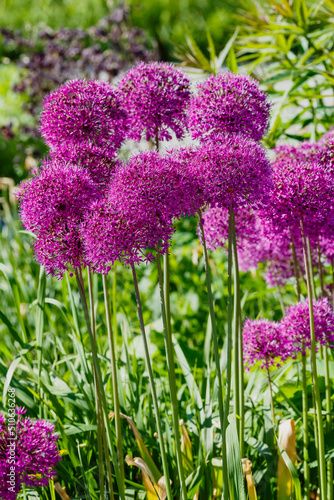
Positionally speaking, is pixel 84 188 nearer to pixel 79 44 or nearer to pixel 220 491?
pixel 220 491

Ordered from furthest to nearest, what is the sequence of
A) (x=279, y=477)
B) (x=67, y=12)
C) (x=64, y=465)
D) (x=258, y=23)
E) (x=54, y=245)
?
(x=67, y=12) < (x=258, y=23) < (x=64, y=465) < (x=279, y=477) < (x=54, y=245)

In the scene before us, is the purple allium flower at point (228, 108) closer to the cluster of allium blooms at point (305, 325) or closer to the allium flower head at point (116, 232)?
the allium flower head at point (116, 232)

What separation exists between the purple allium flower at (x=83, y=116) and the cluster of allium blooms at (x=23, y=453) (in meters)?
0.81

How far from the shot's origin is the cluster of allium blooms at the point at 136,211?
1453 millimetres

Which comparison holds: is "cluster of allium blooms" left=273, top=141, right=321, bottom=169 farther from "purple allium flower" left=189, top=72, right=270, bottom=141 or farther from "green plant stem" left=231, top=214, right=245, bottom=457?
"green plant stem" left=231, top=214, right=245, bottom=457

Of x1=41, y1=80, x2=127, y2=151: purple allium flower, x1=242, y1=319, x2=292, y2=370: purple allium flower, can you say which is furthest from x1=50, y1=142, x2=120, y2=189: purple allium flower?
Result: x1=242, y1=319, x2=292, y2=370: purple allium flower

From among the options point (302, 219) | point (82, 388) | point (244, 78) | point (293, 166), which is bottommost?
point (82, 388)

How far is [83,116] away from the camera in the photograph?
1.65 metres

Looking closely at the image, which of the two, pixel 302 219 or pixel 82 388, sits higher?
pixel 302 219

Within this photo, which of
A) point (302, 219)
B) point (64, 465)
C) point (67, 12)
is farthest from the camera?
point (67, 12)

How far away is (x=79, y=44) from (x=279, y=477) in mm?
6803

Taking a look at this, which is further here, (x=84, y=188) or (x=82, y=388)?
(x=82, y=388)

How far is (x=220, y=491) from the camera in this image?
2025 mm

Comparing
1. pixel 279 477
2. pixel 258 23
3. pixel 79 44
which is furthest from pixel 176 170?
pixel 79 44
